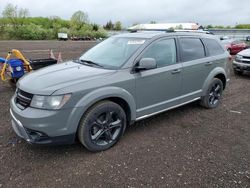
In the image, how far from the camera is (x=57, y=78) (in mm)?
3502

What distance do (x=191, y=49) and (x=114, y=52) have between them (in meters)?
1.68

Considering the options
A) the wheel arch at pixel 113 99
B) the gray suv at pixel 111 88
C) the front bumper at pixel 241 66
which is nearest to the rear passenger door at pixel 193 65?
the gray suv at pixel 111 88

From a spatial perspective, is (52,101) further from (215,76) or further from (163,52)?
(215,76)

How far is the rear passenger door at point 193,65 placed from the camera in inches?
186

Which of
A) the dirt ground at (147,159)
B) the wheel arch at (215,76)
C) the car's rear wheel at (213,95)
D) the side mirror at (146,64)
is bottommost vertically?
the dirt ground at (147,159)

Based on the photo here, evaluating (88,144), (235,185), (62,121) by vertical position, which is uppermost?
(62,121)

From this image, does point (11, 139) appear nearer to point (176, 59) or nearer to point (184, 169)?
point (184, 169)

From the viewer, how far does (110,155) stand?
142 inches

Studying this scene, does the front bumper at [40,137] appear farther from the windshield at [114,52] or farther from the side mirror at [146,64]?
the side mirror at [146,64]

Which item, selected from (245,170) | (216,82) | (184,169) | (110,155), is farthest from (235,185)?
(216,82)

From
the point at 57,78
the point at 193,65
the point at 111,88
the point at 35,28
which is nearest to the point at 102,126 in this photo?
the point at 111,88

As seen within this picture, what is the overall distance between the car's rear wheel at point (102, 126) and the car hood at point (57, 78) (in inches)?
18.2

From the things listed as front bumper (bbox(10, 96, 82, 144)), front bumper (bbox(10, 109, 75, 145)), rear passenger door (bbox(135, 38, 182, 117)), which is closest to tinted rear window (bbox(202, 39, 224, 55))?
rear passenger door (bbox(135, 38, 182, 117))

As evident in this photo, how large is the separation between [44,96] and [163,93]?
2125mm
